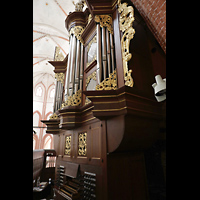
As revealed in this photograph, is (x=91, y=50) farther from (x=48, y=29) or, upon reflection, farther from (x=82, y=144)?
(x=48, y=29)

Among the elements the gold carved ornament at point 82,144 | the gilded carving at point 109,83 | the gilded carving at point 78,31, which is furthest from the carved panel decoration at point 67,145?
the gilded carving at point 78,31

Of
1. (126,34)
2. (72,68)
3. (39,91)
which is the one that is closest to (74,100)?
(72,68)

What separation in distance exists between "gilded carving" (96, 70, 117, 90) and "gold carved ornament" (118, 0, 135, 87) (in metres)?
0.24

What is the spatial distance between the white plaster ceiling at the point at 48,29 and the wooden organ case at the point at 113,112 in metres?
4.63

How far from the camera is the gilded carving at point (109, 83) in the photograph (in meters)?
2.64

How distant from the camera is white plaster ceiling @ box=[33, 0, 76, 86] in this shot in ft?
24.2

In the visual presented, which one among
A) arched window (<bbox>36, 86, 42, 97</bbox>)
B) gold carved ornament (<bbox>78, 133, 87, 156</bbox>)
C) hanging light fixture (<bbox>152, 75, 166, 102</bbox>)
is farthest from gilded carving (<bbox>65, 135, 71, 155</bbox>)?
arched window (<bbox>36, 86, 42, 97</bbox>)

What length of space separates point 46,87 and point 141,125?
12.9 meters

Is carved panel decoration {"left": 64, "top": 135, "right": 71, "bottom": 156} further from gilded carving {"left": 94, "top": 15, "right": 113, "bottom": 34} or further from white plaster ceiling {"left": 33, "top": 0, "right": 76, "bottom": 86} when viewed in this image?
white plaster ceiling {"left": 33, "top": 0, "right": 76, "bottom": 86}

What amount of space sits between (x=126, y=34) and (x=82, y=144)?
8.04 ft

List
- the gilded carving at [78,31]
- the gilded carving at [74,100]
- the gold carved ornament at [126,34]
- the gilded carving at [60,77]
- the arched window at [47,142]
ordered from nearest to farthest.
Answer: the gold carved ornament at [126,34], the gilded carving at [74,100], the gilded carving at [78,31], the gilded carving at [60,77], the arched window at [47,142]

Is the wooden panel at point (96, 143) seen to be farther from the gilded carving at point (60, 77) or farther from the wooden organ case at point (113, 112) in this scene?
the gilded carving at point (60, 77)

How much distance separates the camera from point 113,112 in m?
2.35
